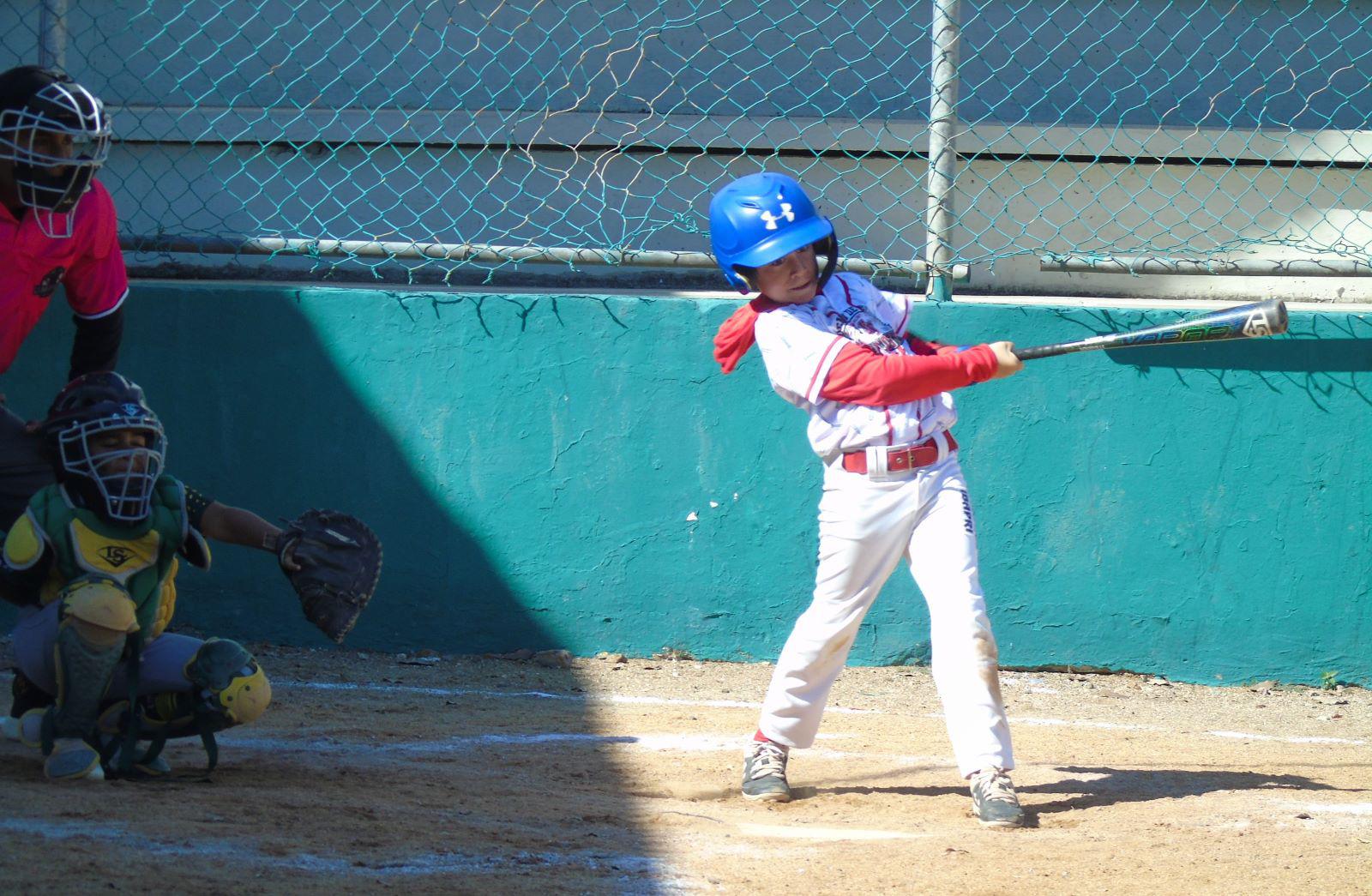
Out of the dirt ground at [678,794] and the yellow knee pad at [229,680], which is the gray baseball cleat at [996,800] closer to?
the dirt ground at [678,794]

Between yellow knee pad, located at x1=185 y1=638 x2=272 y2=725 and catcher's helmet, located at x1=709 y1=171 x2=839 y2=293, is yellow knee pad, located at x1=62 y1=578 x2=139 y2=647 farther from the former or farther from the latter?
catcher's helmet, located at x1=709 y1=171 x2=839 y2=293

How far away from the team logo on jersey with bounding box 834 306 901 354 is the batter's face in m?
0.10

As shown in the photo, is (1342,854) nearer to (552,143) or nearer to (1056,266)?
(1056,266)

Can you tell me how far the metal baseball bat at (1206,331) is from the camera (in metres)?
3.68

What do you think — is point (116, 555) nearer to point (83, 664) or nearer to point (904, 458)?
point (83, 664)

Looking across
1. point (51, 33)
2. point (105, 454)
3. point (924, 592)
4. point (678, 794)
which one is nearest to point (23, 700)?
point (105, 454)

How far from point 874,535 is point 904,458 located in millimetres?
210

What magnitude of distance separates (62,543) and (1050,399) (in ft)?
10.8

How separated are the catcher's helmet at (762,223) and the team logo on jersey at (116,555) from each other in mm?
1657

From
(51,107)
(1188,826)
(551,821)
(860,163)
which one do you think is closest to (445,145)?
(860,163)

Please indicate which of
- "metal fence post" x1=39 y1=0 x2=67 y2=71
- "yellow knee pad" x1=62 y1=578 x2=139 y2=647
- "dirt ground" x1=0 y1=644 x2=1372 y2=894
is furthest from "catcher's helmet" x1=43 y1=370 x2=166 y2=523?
"metal fence post" x1=39 y1=0 x2=67 y2=71

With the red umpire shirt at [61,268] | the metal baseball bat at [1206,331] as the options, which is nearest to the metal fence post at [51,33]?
the red umpire shirt at [61,268]

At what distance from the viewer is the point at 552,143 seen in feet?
20.5

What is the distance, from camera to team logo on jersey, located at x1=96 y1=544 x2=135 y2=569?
11.3ft
